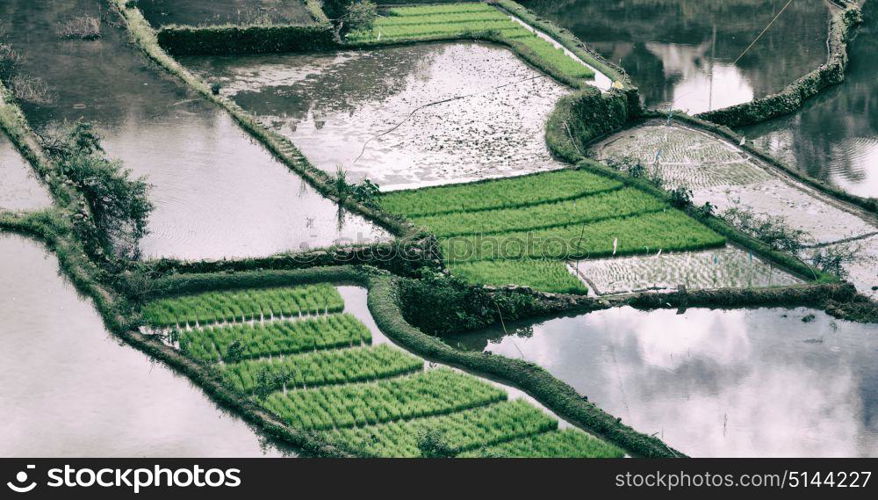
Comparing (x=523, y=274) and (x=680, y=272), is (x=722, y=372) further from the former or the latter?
(x=523, y=274)

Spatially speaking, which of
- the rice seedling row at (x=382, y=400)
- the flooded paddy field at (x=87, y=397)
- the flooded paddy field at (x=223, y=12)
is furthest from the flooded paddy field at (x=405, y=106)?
the flooded paddy field at (x=87, y=397)

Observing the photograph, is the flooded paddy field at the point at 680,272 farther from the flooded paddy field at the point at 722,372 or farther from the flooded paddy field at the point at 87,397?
the flooded paddy field at the point at 87,397

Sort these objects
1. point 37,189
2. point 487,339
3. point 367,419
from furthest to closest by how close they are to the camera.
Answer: point 37,189
point 487,339
point 367,419

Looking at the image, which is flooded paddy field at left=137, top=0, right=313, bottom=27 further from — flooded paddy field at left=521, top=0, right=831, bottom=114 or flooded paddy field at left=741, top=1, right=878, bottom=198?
flooded paddy field at left=741, top=1, right=878, bottom=198

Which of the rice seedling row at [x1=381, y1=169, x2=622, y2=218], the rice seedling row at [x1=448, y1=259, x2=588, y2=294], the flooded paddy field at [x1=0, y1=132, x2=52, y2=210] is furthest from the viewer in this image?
the rice seedling row at [x1=381, y1=169, x2=622, y2=218]

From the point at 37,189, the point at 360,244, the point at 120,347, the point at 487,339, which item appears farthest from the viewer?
the point at 37,189

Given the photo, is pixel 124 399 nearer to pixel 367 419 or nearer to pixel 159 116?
pixel 367 419

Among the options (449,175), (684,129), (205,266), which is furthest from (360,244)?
(684,129)

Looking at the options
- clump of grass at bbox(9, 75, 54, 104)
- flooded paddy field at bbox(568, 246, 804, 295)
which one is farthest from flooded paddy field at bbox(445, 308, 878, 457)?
clump of grass at bbox(9, 75, 54, 104)
